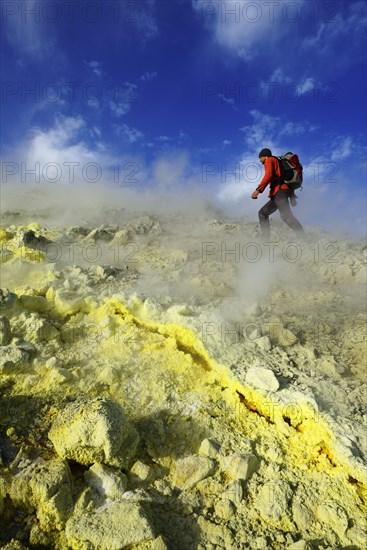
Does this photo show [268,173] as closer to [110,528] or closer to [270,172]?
[270,172]

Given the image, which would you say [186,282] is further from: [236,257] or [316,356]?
[316,356]

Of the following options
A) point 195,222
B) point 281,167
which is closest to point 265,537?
point 281,167

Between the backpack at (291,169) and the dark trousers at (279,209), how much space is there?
8.5 inches

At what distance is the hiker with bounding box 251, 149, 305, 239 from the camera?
644 cm

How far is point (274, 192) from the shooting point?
22.1 feet

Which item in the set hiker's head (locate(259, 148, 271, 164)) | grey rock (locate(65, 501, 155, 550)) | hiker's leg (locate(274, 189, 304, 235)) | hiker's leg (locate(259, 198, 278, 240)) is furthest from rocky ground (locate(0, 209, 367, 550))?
hiker's head (locate(259, 148, 271, 164))

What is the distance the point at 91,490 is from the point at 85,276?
10.6ft

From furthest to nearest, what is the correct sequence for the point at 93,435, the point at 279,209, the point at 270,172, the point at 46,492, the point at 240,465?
the point at 279,209
the point at 270,172
the point at 240,465
the point at 93,435
the point at 46,492

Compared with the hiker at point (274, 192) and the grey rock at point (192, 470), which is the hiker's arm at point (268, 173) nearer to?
the hiker at point (274, 192)

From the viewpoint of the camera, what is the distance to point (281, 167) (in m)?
6.51

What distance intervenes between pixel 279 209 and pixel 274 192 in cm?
36

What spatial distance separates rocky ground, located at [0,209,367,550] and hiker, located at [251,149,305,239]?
6.11 feet

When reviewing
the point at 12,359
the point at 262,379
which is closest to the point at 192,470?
the point at 262,379

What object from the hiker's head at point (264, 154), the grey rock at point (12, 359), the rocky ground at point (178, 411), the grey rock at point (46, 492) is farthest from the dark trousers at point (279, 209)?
the grey rock at point (46, 492)
